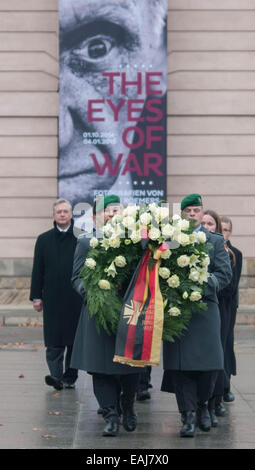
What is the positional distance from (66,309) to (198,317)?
2.69 meters

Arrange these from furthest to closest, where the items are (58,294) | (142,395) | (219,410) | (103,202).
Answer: (58,294)
(142,395)
(219,410)
(103,202)

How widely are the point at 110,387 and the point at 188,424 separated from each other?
66 centimetres

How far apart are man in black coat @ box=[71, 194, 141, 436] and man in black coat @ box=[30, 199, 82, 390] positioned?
82.9 inches

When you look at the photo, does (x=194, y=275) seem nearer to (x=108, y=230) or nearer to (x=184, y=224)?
(x=184, y=224)

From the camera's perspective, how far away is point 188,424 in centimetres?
678

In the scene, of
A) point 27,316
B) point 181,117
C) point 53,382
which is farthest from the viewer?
point 181,117

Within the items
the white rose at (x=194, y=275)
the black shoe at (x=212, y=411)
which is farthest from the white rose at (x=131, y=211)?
the black shoe at (x=212, y=411)

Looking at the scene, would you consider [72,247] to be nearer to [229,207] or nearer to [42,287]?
[42,287]

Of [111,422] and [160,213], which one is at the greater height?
[160,213]

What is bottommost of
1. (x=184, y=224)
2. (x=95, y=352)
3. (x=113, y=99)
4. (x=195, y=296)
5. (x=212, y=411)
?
(x=212, y=411)

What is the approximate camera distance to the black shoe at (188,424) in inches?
265

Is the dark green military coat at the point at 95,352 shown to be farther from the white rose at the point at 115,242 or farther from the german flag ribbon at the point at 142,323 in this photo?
the white rose at the point at 115,242

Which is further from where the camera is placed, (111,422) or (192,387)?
(192,387)

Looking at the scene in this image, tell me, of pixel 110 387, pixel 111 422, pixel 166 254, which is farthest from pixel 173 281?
pixel 111 422
